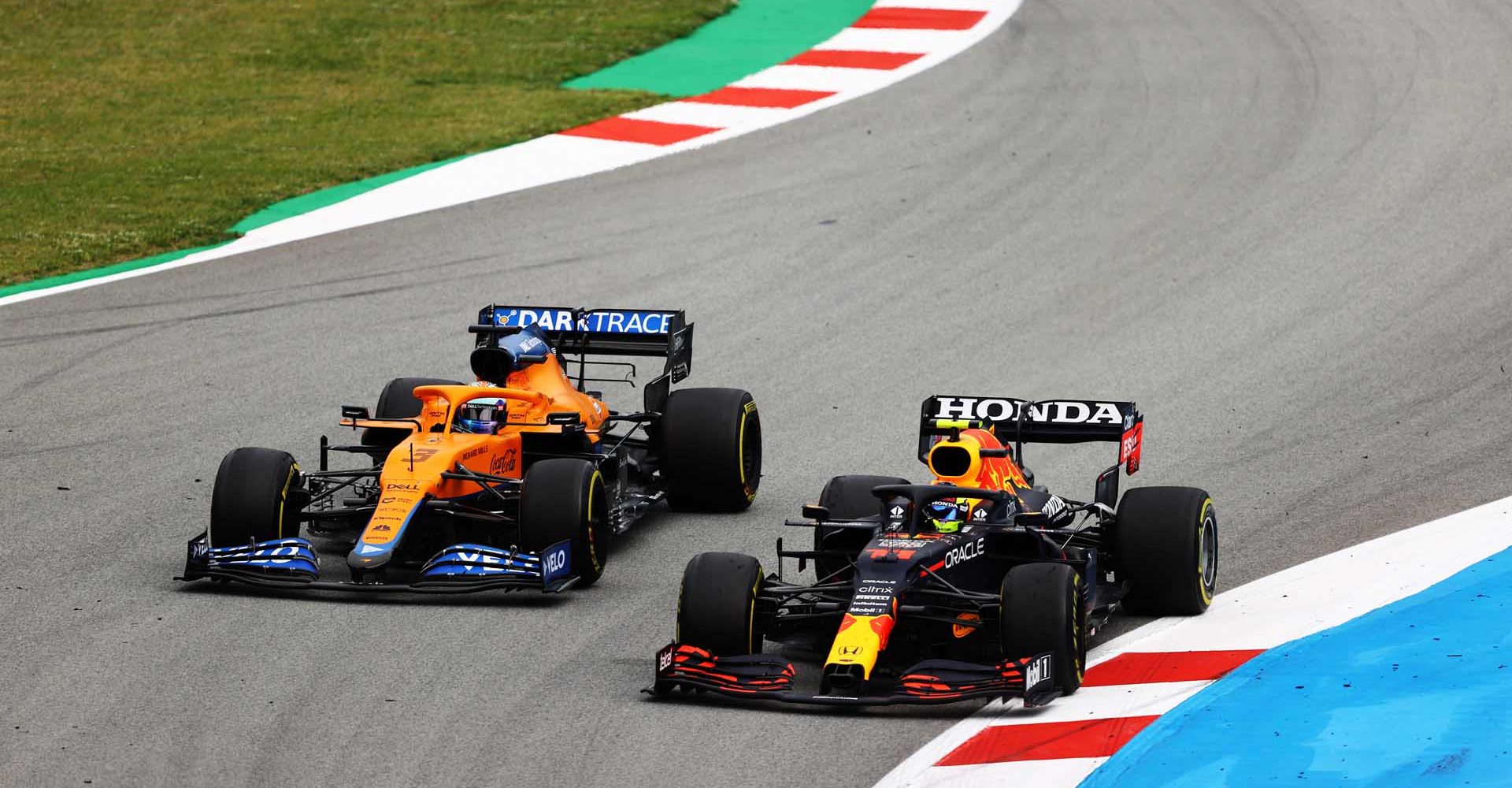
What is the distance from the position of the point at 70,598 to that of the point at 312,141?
515 inches

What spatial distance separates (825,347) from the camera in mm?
16156

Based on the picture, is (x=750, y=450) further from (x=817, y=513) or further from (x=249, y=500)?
(x=249, y=500)

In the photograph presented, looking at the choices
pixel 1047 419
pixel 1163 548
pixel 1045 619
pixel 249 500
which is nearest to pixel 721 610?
pixel 1045 619

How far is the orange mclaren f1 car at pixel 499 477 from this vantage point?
34.8ft

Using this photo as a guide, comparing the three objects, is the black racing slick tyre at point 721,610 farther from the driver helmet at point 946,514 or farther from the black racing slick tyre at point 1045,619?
the black racing slick tyre at point 1045,619

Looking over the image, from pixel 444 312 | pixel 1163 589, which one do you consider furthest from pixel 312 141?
pixel 1163 589

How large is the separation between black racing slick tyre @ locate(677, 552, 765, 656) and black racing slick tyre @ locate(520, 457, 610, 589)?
1.50m

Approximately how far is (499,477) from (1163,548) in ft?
12.2

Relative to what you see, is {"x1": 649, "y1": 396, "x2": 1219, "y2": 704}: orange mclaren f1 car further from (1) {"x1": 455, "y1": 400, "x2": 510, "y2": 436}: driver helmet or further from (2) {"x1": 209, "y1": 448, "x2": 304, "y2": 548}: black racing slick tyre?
(2) {"x1": 209, "y1": 448, "x2": 304, "y2": 548}: black racing slick tyre

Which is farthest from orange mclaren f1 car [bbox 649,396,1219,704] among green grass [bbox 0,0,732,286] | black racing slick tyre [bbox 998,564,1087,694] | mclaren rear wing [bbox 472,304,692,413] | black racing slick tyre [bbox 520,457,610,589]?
green grass [bbox 0,0,732,286]

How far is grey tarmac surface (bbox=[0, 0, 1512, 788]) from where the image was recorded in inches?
349

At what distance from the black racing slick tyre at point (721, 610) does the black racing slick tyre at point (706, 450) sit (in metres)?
3.05

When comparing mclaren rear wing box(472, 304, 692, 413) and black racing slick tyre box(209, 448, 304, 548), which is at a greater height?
mclaren rear wing box(472, 304, 692, 413)

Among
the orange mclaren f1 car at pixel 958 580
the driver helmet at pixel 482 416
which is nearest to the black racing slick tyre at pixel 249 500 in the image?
the driver helmet at pixel 482 416
